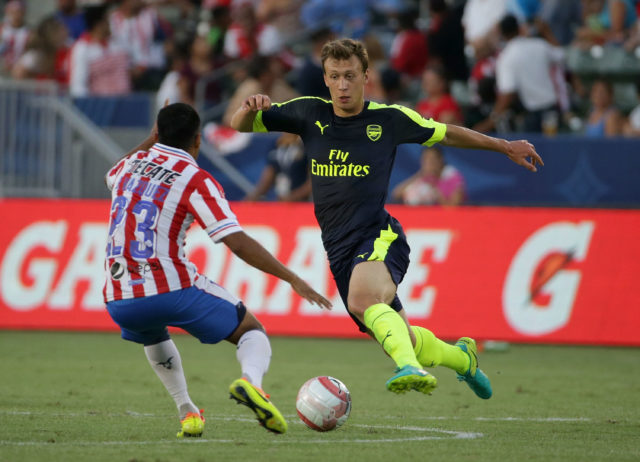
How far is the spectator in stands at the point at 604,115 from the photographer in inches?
600

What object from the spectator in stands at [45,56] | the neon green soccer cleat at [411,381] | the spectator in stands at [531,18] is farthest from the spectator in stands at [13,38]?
the neon green soccer cleat at [411,381]

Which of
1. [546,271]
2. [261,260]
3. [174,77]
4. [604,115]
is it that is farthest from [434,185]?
[261,260]

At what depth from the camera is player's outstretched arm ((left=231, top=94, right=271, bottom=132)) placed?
7.04 metres

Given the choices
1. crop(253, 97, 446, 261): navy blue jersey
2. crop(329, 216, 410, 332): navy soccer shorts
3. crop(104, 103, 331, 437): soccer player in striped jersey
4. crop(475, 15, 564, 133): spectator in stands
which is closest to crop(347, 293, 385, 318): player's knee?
crop(329, 216, 410, 332): navy soccer shorts

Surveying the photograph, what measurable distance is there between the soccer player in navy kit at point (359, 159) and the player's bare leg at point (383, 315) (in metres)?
0.01

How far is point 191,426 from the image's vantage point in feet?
21.6

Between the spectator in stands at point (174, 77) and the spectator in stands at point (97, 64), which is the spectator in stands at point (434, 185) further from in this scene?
the spectator in stands at point (97, 64)

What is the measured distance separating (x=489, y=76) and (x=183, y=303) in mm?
10884

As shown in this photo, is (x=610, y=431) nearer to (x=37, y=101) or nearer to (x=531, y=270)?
(x=531, y=270)

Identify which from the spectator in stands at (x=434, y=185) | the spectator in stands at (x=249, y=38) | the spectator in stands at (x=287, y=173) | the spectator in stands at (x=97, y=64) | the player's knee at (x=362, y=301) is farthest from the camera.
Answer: the spectator in stands at (x=249, y=38)

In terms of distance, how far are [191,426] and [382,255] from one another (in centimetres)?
156

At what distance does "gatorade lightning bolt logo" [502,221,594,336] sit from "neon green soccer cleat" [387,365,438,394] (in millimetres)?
6943

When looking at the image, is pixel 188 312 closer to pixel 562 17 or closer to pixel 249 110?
pixel 249 110

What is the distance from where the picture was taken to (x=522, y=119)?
51.5 ft
